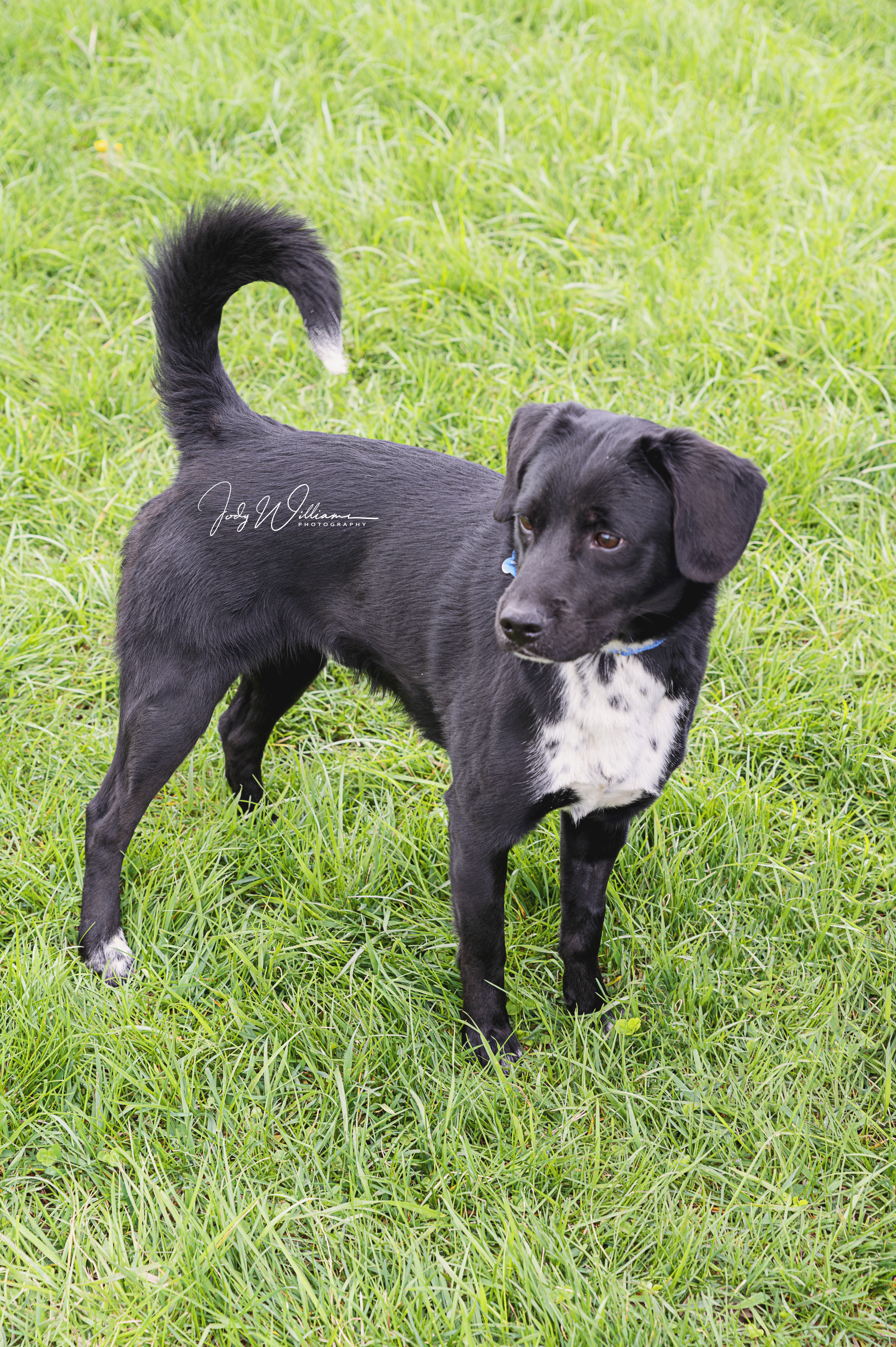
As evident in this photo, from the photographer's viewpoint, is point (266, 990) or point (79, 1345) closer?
point (79, 1345)

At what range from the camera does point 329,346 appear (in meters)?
2.74

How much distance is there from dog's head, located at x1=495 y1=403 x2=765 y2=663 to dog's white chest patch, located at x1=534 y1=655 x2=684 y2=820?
0.12m

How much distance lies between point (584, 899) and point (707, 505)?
1033 mm

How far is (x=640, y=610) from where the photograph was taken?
7.34ft

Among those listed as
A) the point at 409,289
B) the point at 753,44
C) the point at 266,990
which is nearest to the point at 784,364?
the point at 409,289

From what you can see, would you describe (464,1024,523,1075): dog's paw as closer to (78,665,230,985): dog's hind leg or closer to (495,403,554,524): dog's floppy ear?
(78,665,230,985): dog's hind leg

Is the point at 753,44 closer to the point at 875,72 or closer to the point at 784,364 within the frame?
the point at 875,72

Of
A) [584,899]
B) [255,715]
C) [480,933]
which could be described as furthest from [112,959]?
[584,899]

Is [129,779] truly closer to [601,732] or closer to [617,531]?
[601,732]

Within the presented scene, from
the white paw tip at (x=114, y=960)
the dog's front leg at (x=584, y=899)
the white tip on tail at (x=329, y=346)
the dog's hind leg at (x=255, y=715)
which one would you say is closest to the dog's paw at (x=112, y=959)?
the white paw tip at (x=114, y=960)

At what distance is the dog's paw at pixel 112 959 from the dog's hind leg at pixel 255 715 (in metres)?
0.56

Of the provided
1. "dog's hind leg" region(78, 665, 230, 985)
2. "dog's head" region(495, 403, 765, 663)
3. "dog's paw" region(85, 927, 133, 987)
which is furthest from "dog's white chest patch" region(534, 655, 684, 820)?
"dog's paw" region(85, 927, 133, 987)

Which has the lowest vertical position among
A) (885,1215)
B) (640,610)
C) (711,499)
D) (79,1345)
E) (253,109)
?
(79,1345)

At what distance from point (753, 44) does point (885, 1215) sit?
5458mm
